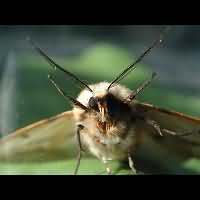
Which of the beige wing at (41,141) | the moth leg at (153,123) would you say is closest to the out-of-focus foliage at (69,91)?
the beige wing at (41,141)

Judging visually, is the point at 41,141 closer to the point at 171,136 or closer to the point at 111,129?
the point at 111,129

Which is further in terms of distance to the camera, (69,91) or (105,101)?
(69,91)

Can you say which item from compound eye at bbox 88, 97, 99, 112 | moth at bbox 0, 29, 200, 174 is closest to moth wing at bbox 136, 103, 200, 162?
moth at bbox 0, 29, 200, 174

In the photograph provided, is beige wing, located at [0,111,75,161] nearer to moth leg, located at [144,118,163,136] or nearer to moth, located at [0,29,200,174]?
moth, located at [0,29,200,174]

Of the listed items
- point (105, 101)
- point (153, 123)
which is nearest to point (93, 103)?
point (105, 101)

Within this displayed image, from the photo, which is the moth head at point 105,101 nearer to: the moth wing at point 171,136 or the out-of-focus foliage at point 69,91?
the moth wing at point 171,136

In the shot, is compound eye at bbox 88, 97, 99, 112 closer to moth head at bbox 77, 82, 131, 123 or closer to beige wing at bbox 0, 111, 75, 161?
moth head at bbox 77, 82, 131, 123

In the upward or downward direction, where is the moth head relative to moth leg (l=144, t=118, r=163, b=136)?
upward

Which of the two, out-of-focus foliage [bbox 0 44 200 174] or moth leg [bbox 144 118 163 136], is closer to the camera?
moth leg [bbox 144 118 163 136]

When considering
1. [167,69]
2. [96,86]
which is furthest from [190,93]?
[96,86]
